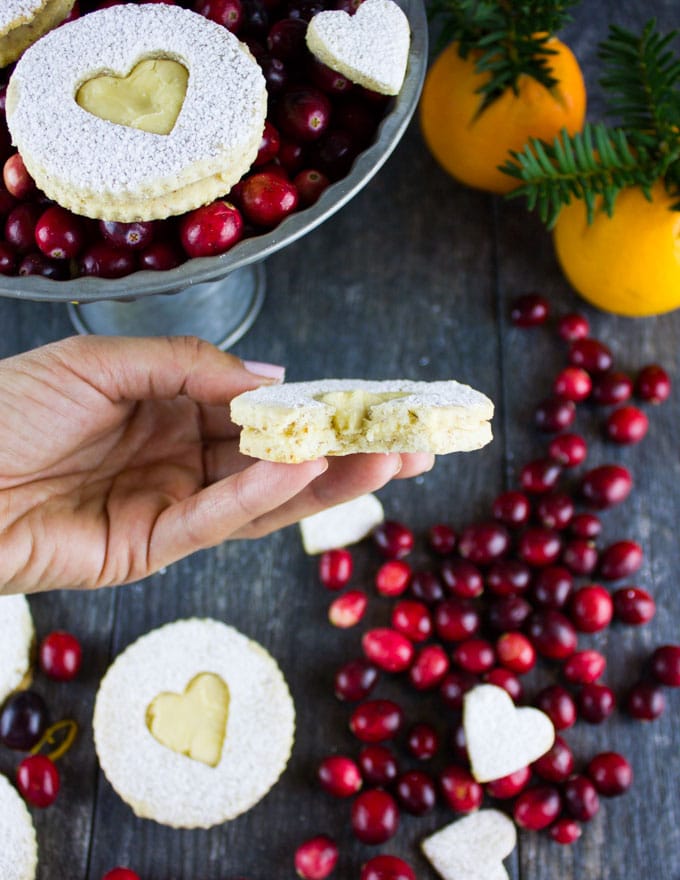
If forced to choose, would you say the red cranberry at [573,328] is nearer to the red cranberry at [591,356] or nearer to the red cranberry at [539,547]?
the red cranberry at [591,356]

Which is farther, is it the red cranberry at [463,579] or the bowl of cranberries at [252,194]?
the red cranberry at [463,579]

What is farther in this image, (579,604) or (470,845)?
(579,604)

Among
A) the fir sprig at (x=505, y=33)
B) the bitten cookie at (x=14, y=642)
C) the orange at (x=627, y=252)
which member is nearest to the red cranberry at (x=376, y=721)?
the bitten cookie at (x=14, y=642)

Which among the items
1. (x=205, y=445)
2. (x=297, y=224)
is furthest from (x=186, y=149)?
(x=205, y=445)

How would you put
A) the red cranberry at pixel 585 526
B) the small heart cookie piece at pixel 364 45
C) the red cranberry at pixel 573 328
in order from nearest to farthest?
the small heart cookie piece at pixel 364 45 → the red cranberry at pixel 585 526 → the red cranberry at pixel 573 328

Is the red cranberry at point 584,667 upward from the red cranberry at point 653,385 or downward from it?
downward

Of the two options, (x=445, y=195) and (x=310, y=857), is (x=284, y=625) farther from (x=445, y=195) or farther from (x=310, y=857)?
(x=445, y=195)

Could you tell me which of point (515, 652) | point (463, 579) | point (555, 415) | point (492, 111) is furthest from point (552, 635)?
point (492, 111)
